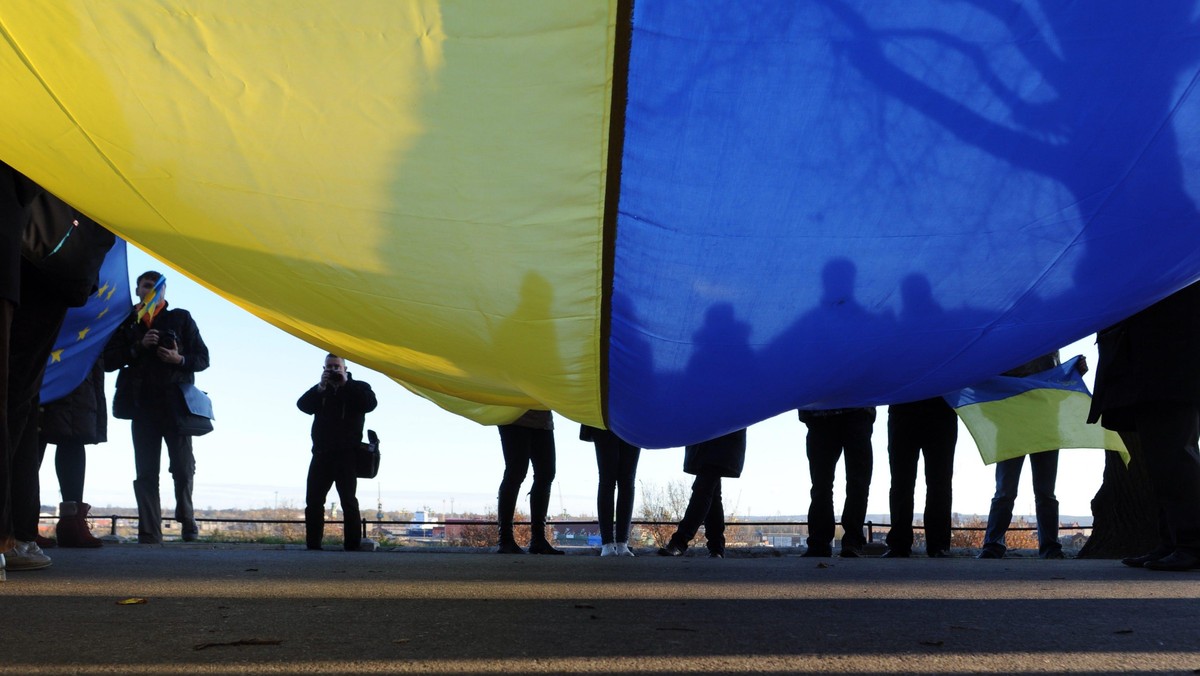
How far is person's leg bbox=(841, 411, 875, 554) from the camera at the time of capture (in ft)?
19.4

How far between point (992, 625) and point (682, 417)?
1390 mm

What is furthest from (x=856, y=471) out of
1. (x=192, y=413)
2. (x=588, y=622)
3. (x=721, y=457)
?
(x=192, y=413)

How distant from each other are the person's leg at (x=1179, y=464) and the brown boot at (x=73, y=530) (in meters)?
5.47

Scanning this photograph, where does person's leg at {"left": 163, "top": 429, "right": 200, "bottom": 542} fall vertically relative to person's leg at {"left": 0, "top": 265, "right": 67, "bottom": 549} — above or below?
below

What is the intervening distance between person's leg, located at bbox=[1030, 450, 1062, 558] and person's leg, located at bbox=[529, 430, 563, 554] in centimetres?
291

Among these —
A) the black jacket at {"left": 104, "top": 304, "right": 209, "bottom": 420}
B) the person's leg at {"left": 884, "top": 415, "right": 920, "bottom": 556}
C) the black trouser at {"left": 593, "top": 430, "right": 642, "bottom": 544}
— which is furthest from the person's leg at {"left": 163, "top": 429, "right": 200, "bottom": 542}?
the person's leg at {"left": 884, "top": 415, "right": 920, "bottom": 556}

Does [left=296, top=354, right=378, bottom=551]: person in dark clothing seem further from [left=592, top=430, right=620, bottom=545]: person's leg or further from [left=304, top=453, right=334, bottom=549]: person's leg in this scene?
[left=592, top=430, right=620, bottom=545]: person's leg

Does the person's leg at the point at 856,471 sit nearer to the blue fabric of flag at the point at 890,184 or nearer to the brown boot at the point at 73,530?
the blue fabric of flag at the point at 890,184

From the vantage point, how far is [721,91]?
2.31 metres

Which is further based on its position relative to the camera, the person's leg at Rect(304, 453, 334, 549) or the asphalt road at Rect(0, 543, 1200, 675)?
the person's leg at Rect(304, 453, 334, 549)

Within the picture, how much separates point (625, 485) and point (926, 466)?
5.82 feet

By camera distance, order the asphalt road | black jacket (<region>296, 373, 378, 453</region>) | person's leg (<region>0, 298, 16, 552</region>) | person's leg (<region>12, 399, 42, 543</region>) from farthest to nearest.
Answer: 1. black jacket (<region>296, 373, 378, 453</region>)
2. person's leg (<region>12, 399, 42, 543</region>)
3. person's leg (<region>0, 298, 16, 552</region>)
4. the asphalt road

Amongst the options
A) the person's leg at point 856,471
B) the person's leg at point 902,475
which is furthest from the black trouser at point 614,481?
the person's leg at point 902,475

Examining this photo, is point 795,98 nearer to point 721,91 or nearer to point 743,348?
point 721,91
